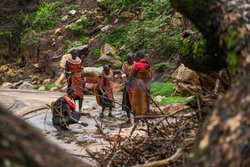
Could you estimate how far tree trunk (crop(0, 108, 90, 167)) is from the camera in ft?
2.77

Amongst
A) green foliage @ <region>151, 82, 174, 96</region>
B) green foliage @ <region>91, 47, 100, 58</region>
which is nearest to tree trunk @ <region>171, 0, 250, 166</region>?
green foliage @ <region>151, 82, 174, 96</region>

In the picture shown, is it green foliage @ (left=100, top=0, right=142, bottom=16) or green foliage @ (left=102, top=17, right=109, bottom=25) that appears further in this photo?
green foliage @ (left=102, top=17, right=109, bottom=25)

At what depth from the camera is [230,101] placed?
1.13m

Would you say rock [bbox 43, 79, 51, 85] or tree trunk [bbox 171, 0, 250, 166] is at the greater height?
tree trunk [bbox 171, 0, 250, 166]

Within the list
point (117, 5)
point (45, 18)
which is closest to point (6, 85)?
point (45, 18)

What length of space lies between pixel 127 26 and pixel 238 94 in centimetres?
1539

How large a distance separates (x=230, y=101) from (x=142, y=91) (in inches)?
178

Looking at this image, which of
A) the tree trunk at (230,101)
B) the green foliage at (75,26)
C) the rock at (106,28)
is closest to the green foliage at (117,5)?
the rock at (106,28)

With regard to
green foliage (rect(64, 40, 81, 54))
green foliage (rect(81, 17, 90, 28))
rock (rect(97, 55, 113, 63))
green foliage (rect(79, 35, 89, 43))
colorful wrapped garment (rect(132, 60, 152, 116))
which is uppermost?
green foliage (rect(81, 17, 90, 28))

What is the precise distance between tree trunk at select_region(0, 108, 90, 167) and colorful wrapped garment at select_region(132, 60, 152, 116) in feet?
15.0

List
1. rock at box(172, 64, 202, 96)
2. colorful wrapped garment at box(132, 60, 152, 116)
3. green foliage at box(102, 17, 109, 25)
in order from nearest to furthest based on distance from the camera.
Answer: colorful wrapped garment at box(132, 60, 152, 116) < rock at box(172, 64, 202, 96) < green foliage at box(102, 17, 109, 25)

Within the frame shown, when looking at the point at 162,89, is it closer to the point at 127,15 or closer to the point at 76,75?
the point at 76,75

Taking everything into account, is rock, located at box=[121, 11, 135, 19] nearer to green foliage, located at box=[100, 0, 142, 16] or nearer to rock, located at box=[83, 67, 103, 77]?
green foliage, located at box=[100, 0, 142, 16]

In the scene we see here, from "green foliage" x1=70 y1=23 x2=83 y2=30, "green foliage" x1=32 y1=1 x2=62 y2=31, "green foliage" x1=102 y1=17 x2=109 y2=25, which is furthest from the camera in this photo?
"green foliage" x1=32 y1=1 x2=62 y2=31
